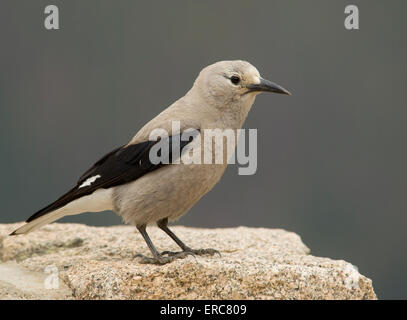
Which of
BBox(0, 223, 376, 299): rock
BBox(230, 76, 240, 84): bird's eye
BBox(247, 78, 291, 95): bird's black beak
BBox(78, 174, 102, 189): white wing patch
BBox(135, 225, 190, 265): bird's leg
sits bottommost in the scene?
BBox(0, 223, 376, 299): rock

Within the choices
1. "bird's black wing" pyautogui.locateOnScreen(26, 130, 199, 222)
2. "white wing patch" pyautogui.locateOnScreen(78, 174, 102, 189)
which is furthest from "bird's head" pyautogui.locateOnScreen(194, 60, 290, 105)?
"white wing patch" pyautogui.locateOnScreen(78, 174, 102, 189)

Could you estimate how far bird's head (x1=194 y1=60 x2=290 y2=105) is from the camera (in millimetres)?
4547

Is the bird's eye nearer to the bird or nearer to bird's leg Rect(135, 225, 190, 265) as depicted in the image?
the bird

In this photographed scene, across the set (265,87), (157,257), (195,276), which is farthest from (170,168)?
(265,87)

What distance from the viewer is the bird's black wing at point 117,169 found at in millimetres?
4484

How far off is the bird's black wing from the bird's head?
0.32 metres

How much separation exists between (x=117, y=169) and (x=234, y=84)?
1.00 m

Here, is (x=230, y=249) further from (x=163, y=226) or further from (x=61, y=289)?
(x=61, y=289)

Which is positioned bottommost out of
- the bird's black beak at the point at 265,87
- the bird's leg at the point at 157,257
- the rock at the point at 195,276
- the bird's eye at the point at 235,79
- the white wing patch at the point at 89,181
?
the rock at the point at 195,276

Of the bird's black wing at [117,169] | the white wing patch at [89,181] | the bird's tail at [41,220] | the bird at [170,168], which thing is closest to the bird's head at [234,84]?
the bird at [170,168]

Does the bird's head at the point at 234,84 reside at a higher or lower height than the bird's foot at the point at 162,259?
higher

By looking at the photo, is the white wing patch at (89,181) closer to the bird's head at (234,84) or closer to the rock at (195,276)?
the rock at (195,276)

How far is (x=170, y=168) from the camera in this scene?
443 centimetres

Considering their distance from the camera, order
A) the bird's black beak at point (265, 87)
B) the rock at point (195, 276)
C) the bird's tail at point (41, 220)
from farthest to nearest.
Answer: the bird's tail at point (41, 220), the bird's black beak at point (265, 87), the rock at point (195, 276)
